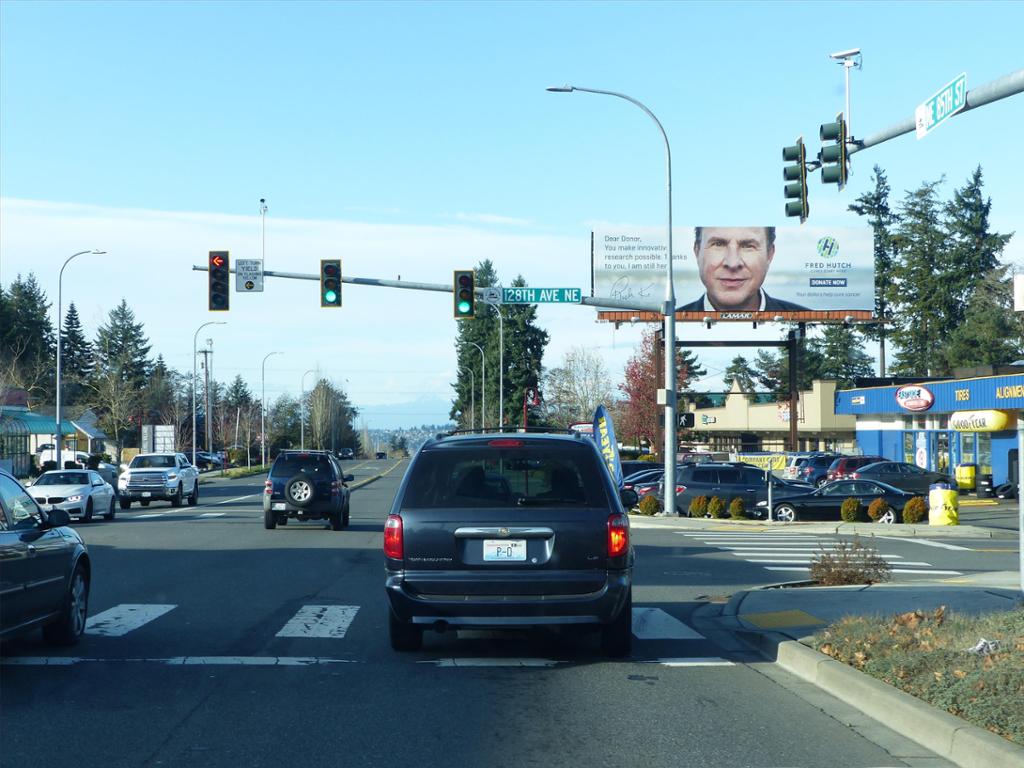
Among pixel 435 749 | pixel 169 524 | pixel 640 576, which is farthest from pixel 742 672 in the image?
pixel 169 524

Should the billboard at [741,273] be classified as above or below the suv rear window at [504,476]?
above

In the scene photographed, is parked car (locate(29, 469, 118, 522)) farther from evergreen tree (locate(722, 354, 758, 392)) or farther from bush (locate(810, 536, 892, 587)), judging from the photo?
evergreen tree (locate(722, 354, 758, 392))

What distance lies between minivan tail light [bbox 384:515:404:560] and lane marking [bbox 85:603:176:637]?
10.8 feet

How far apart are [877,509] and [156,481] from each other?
22.9 metres

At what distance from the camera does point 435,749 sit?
23.2ft

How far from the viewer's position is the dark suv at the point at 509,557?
9414 mm

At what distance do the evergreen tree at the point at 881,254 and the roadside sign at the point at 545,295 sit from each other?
6414cm

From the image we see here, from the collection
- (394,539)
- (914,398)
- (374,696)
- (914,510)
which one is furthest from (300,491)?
(914,398)

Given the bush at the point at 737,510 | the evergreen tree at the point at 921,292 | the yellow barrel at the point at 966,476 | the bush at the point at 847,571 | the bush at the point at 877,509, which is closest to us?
the bush at the point at 847,571

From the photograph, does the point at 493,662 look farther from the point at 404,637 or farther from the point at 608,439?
the point at 608,439

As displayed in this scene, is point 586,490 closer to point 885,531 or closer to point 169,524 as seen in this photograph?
point 885,531

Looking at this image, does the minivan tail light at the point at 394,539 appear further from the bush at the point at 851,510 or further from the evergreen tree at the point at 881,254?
the evergreen tree at the point at 881,254

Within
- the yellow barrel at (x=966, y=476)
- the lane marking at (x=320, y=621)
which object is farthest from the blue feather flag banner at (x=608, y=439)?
the yellow barrel at (x=966, y=476)

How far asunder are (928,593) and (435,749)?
8.43 metres
